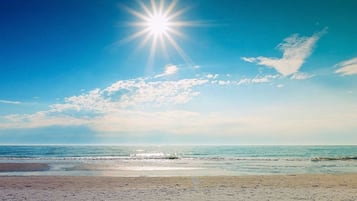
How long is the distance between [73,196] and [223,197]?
22.0 ft

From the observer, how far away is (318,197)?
1530 cm

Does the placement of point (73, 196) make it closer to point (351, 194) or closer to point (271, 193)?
point (271, 193)

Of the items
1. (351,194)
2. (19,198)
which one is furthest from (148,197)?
(351,194)

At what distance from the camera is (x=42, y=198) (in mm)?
15148

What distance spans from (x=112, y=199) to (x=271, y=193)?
7.40 metres

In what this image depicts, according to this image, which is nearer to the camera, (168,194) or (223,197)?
(223,197)

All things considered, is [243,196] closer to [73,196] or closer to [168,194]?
[168,194]

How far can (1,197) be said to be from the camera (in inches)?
609

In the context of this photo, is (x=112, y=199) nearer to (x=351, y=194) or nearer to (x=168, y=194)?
(x=168, y=194)

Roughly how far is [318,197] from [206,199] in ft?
16.1

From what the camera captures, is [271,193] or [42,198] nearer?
[42,198]

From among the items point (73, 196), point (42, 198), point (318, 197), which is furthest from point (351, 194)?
point (42, 198)

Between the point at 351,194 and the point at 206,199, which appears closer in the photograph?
the point at 206,199

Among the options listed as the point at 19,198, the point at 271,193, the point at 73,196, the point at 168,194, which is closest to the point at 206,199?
the point at 168,194
